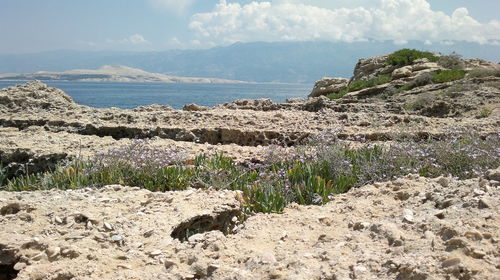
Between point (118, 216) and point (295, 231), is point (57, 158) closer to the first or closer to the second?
point (118, 216)

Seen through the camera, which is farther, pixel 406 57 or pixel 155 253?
pixel 406 57

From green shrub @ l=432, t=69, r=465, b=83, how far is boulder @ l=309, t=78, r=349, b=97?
210 inches

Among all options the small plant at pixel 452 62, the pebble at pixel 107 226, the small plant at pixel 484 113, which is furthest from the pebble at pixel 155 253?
the small plant at pixel 452 62

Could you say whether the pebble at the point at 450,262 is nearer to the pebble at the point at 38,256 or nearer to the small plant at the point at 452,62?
the pebble at the point at 38,256

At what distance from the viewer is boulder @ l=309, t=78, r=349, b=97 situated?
2347 cm

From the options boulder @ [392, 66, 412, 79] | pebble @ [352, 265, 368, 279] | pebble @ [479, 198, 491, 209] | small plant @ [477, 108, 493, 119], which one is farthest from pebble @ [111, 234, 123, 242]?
boulder @ [392, 66, 412, 79]

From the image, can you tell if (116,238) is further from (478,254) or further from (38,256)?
(478,254)

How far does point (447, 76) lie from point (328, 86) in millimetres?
6873

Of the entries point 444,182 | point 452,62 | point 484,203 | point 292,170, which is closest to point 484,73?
point 452,62

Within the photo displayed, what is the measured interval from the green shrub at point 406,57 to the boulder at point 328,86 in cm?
259

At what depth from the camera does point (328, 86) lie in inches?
955

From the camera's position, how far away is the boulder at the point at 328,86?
924 inches

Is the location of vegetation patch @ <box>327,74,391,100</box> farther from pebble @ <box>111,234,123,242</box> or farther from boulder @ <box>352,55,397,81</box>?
pebble @ <box>111,234,123,242</box>

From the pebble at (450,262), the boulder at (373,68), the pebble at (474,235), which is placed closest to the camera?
the pebble at (450,262)
